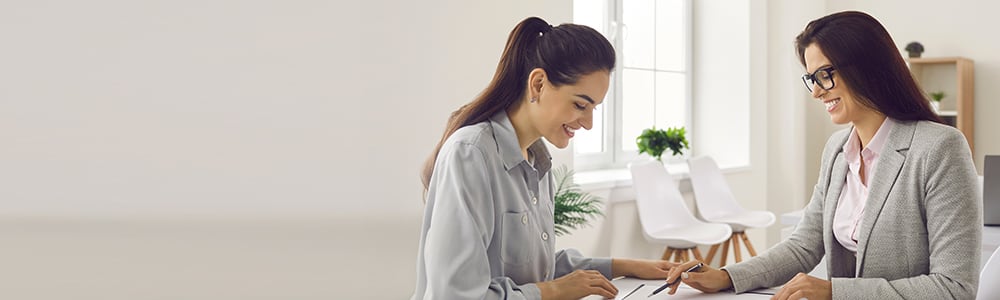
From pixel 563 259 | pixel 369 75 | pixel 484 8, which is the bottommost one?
pixel 563 259

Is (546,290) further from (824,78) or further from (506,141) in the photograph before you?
(824,78)

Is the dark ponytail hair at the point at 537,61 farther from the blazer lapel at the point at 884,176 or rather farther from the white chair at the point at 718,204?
the white chair at the point at 718,204

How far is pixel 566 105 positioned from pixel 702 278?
1.20 ft

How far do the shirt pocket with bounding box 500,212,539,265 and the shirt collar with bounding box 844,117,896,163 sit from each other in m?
0.57

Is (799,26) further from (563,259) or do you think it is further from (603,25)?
(563,259)

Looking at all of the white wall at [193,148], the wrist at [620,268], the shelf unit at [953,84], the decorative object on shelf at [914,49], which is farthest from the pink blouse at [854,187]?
the decorative object on shelf at [914,49]

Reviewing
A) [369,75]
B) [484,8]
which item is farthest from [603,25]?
[369,75]

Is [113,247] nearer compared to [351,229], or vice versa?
[113,247]

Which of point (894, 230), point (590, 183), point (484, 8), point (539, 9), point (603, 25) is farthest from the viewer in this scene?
point (603, 25)

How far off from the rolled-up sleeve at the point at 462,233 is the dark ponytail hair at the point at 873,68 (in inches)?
23.6

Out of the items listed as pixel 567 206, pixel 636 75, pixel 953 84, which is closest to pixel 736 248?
pixel 636 75

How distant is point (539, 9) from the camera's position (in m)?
3.13

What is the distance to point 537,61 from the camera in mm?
1361

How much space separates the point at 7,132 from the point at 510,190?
2.66 feet
